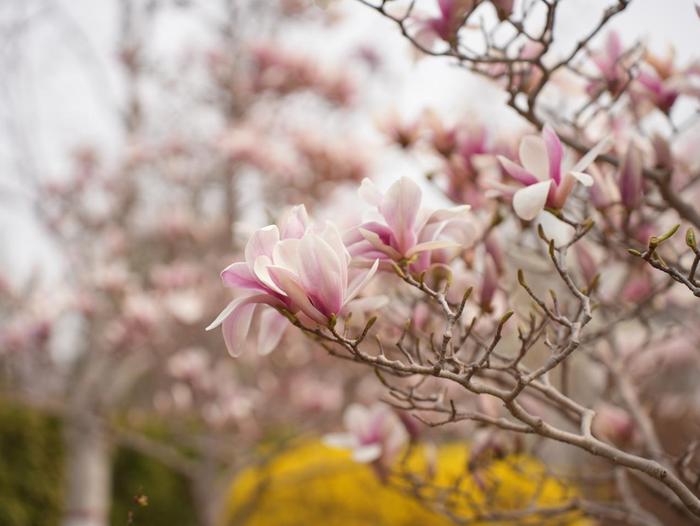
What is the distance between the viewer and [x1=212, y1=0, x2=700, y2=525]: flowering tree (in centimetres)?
89

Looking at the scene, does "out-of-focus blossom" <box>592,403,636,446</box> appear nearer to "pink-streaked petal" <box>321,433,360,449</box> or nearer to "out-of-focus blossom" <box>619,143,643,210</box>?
"pink-streaked petal" <box>321,433,360,449</box>

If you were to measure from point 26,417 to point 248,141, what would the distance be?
350 cm

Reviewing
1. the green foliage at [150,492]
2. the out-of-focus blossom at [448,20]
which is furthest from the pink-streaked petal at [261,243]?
the green foliage at [150,492]

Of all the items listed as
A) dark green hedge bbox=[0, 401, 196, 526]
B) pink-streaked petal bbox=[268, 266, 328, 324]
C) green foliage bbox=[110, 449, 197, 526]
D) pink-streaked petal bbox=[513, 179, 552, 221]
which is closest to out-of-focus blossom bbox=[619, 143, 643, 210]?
pink-streaked petal bbox=[513, 179, 552, 221]

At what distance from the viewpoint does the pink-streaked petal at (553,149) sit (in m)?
1.02

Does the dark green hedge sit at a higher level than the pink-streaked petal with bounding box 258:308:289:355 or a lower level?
higher

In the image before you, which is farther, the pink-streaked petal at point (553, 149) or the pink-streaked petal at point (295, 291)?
the pink-streaked petal at point (553, 149)

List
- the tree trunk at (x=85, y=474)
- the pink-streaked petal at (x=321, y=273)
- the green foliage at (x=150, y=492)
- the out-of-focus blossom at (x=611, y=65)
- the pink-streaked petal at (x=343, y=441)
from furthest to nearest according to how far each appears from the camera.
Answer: the green foliage at (x=150, y=492) < the tree trunk at (x=85, y=474) < the pink-streaked petal at (x=343, y=441) < the out-of-focus blossom at (x=611, y=65) < the pink-streaked petal at (x=321, y=273)

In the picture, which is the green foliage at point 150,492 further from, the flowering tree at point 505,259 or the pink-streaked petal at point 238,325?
the pink-streaked petal at point 238,325

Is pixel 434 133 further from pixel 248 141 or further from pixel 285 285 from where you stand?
pixel 248 141

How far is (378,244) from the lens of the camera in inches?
38.6

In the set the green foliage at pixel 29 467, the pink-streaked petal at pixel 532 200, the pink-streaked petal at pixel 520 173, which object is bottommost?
the pink-streaked petal at pixel 532 200

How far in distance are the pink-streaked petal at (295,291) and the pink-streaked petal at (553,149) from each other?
0.43 meters

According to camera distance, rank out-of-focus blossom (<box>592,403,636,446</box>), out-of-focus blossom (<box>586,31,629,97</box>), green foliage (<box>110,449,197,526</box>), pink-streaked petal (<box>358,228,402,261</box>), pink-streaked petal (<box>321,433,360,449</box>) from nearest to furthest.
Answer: pink-streaked petal (<box>358,228,402,261</box>)
out-of-focus blossom (<box>586,31,629,97</box>)
pink-streaked petal (<box>321,433,360,449</box>)
out-of-focus blossom (<box>592,403,636,446</box>)
green foliage (<box>110,449,197,526</box>)
